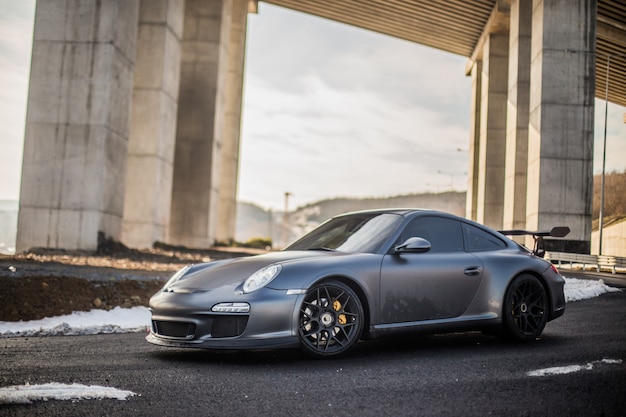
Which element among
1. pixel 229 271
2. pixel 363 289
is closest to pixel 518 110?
pixel 363 289

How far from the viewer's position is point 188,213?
31828 millimetres

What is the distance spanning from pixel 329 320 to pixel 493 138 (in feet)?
121

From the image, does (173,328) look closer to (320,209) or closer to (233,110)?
(233,110)

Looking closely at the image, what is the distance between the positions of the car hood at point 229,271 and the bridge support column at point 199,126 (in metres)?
25.8

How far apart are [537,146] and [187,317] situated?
2201 cm

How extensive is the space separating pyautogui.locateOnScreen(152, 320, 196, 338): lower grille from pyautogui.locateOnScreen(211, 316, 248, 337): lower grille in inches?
7.4

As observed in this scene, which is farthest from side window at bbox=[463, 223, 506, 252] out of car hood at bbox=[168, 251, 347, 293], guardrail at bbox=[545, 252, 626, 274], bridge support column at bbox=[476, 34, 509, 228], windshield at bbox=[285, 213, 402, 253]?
bridge support column at bbox=[476, 34, 509, 228]

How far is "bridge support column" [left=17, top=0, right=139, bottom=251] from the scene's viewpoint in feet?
60.2

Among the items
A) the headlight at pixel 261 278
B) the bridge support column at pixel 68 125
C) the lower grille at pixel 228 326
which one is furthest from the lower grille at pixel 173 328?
the bridge support column at pixel 68 125

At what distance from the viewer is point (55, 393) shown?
13.9ft

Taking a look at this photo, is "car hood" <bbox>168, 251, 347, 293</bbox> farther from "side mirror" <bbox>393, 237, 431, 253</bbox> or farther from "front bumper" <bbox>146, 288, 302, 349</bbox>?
"side mirror" <bbox>393, 237, 431, 253</bbox>

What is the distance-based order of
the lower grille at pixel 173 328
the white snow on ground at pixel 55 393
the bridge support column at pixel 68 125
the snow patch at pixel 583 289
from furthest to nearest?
the bridge support column at pixel 68 125, the snow patch at pixel 583 289, the lower grille at pixel 173 328, the white snow on ground at pixel 55 393

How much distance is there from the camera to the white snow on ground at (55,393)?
412 cm

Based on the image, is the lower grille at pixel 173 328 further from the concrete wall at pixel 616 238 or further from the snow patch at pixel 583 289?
the concrete wall at pixel 616 238
